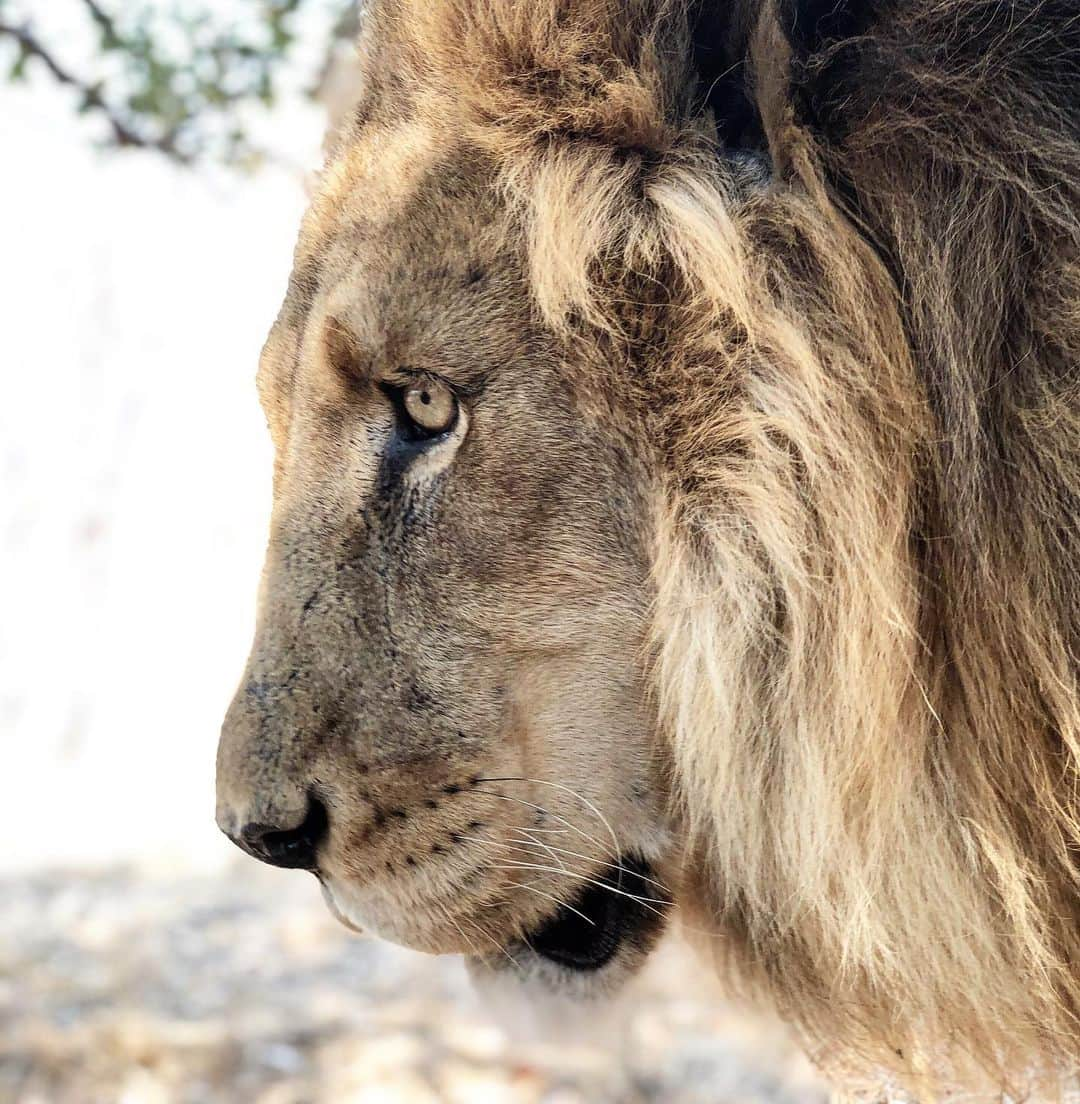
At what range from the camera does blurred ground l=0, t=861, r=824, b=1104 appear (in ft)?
8.70

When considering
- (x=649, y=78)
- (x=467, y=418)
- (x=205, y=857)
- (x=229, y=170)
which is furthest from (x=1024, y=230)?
(x=205, y=857)

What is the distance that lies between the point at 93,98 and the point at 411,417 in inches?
54.9

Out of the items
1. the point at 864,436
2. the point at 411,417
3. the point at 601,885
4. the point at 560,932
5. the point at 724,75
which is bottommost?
the point at 560,932

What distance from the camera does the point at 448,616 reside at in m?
1.21

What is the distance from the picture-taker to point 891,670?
1090mm

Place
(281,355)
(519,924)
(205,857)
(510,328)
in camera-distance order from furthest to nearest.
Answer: (205,857) → (281,355) → (519,924) → (510,328)

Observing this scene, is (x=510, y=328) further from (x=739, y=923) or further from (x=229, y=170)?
(x=229, y=170)

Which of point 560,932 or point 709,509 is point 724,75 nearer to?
point 709,509

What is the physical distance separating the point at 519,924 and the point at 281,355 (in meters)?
0.63

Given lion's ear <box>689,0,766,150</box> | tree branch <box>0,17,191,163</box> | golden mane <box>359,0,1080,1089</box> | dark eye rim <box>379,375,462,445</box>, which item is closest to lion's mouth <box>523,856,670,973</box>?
golden mane <box>359,0,1080,1089</box>

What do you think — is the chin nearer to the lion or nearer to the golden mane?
the lion

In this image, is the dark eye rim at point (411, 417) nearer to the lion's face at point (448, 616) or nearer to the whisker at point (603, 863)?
the lion's face at point (448, 616)

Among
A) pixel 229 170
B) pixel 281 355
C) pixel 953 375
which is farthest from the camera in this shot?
pixel 229 170

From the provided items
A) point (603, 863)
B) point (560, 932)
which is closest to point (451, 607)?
point (603, 863)
